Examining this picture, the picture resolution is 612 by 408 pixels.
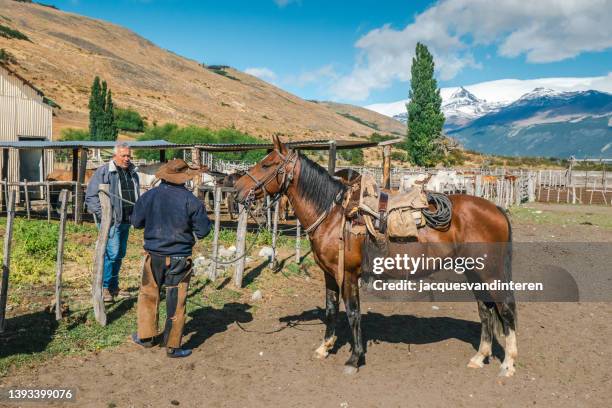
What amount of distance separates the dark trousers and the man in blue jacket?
1.36 m

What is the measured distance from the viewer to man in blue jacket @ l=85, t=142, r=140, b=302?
20.0 ft

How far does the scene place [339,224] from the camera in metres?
4.95

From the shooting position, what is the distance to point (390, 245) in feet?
16.1

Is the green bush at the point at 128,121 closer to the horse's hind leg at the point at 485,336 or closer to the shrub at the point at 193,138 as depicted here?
the shrub at the point at 193,138

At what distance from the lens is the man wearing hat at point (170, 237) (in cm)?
493

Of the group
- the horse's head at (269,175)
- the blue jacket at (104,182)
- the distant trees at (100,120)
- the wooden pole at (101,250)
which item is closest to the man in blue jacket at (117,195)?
the blue jacket at (104,182)

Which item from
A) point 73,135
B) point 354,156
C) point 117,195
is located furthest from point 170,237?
point 354,156

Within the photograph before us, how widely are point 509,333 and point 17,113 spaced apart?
69.2 feet

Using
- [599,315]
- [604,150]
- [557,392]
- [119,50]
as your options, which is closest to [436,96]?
[599,315]

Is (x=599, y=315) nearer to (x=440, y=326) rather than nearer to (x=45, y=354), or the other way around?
(x=440, y=326)

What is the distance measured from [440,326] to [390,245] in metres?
2.27

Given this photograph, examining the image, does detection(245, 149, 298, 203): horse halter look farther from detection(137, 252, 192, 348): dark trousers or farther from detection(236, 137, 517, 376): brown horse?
detection(137, 252, 192, 348): dark trousers

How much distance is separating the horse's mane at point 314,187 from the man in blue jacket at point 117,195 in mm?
2542

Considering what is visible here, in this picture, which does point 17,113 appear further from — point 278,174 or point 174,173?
point 278,174
